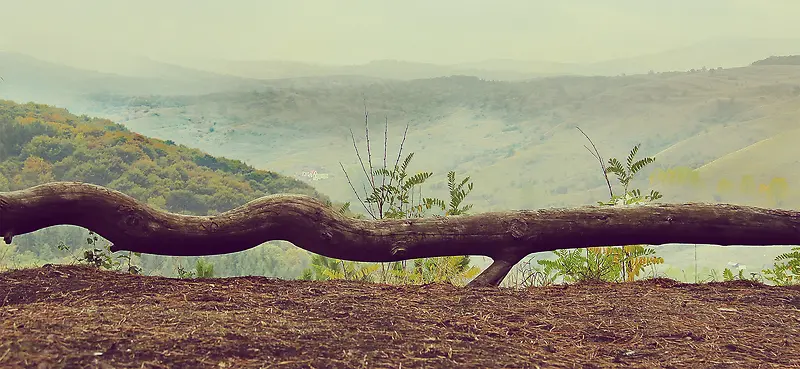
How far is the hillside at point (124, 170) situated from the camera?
5.94 metres

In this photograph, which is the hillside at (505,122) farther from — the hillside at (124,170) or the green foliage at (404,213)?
the green foliage at (404,213)

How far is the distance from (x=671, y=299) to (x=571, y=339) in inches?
38.3

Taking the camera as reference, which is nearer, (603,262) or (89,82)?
(603,262)

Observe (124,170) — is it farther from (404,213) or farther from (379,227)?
(379,227)

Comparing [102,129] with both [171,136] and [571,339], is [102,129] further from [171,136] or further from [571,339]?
[571,339]

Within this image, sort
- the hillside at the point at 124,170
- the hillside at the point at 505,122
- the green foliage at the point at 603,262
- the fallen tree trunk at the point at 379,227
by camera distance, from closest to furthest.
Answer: the fallen tree trunk at the point at 379,227 → the green foliage at the point at 603,262 → the hillside at the point at 124,170 → the hillside at the point at 505,122

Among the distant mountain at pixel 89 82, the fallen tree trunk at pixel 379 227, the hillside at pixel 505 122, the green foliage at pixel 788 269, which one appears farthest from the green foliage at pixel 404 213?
the distant mountain at pixel 89 82

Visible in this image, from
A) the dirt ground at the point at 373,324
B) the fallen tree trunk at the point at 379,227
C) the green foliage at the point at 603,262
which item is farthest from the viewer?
A: the green foliage at the point at 603,262

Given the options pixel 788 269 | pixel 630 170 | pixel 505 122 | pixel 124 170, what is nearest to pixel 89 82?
pixel 124 170

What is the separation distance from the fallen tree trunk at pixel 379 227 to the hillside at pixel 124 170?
2327mm

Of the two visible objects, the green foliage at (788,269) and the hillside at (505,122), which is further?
the hillside at (505,122)

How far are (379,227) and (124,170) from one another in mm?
3586

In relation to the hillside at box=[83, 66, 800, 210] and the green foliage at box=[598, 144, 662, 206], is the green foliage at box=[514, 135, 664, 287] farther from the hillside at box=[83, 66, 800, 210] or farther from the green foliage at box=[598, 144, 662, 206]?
the hillside at box=[83, 66, 800, 210]

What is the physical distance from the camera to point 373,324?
246 cm
